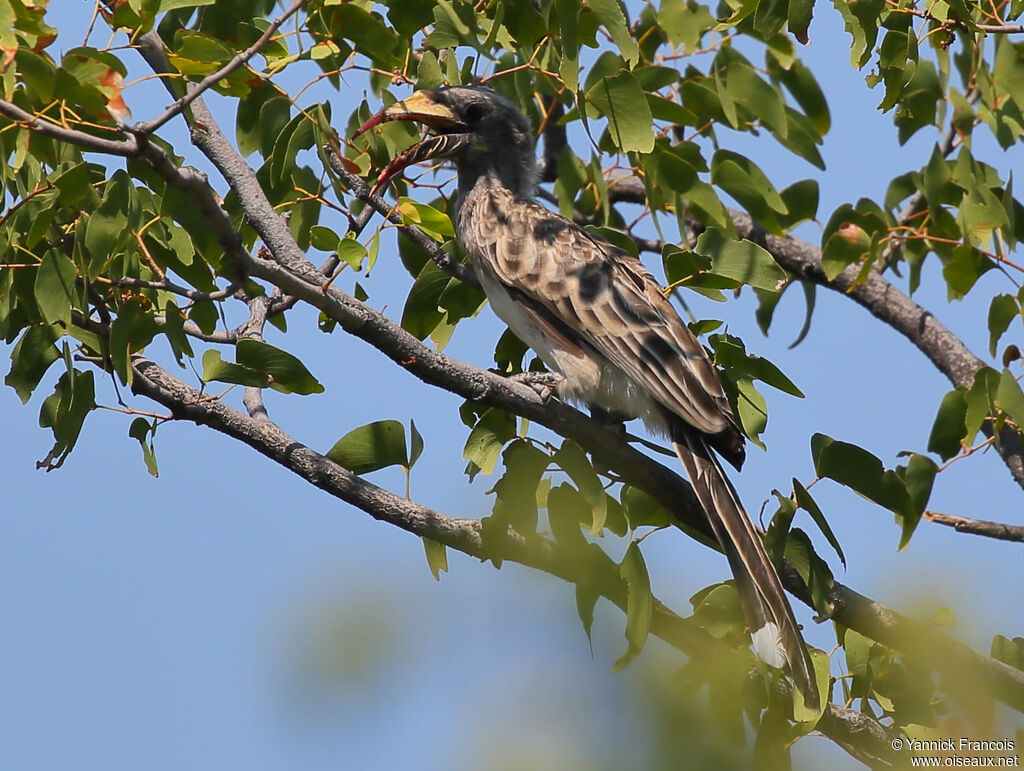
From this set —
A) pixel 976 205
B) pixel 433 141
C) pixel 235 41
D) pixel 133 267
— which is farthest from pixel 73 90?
pixel 976 205

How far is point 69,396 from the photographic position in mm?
3637

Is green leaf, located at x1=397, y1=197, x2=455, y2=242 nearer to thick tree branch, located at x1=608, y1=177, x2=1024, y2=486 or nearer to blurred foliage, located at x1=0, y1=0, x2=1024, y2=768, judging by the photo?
blurred foliage, located at x1=0, y1=0, x2=1024, y2=768

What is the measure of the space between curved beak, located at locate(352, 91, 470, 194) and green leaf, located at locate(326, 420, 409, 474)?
73 cm

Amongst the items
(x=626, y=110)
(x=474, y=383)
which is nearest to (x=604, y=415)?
(x=474, y=383)

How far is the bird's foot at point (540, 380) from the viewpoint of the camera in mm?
4387

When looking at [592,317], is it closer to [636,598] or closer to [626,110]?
[626,110]

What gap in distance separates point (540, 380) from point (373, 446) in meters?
0.91

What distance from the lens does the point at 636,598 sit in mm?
3520

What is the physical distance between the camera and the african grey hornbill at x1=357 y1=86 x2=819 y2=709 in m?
3.96

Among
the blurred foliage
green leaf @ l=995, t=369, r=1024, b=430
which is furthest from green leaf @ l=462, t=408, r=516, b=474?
green leaf @ l=995, t=369, r=1024, b=430

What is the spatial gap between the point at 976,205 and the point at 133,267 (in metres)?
2.64

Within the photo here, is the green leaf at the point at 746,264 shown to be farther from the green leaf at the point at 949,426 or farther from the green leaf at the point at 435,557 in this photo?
the green leaf at the point at 435,557

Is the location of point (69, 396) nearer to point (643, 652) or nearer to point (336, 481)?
point (336, 481)

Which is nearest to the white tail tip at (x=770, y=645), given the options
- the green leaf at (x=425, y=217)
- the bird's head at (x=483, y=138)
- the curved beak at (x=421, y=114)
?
the green leaf at (x=425, y=217)
